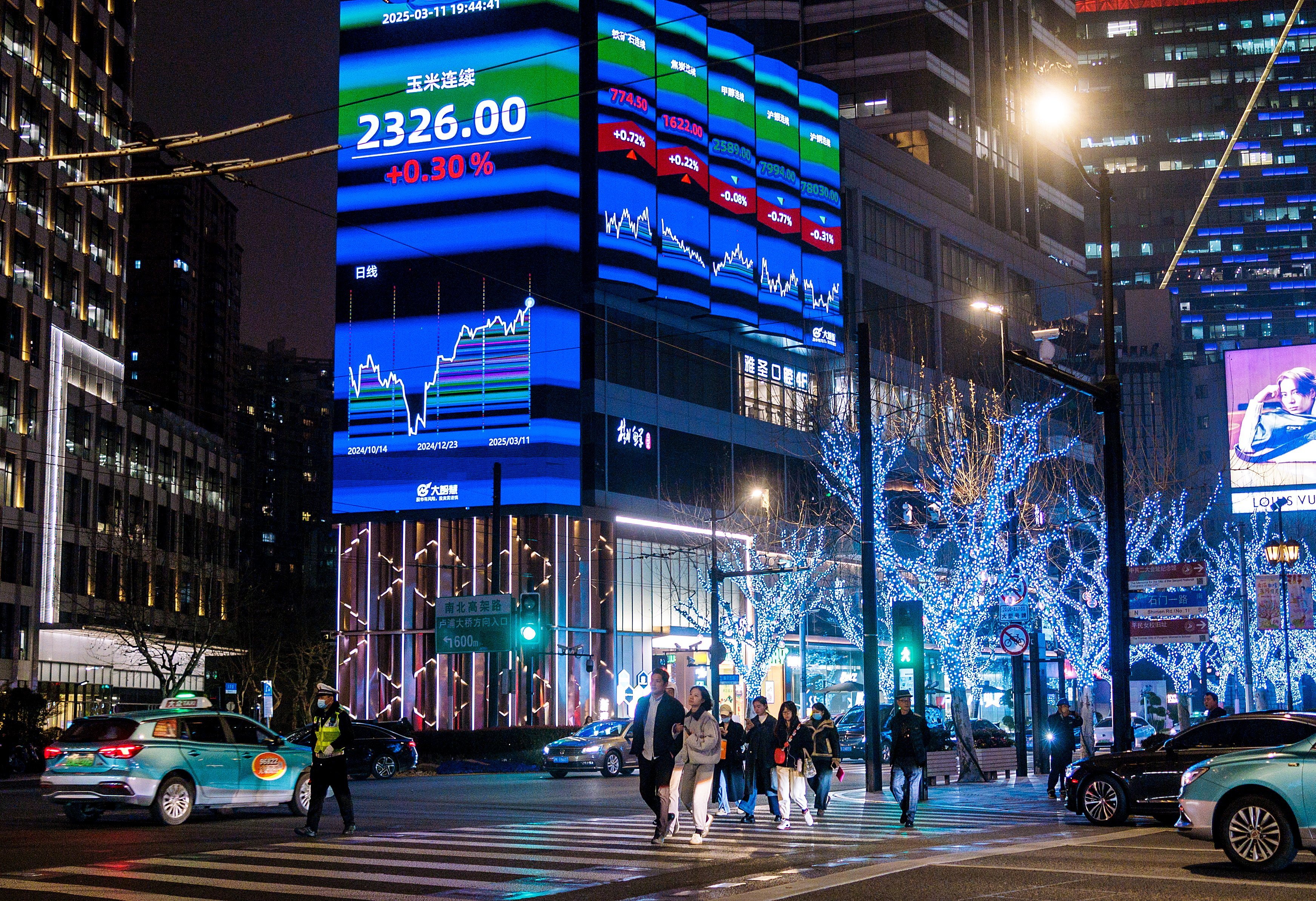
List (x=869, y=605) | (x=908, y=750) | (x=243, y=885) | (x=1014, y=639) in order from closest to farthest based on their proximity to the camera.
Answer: (x=243, y=885) < (x=908, y=750) < (x=869, y=605) < (x=1014, y=639)

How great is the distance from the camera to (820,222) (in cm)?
7525

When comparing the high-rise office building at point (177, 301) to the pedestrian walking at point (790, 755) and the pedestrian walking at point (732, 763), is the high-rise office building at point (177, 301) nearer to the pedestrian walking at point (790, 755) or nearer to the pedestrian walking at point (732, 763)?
the pedestrian walking at point (732, 763)

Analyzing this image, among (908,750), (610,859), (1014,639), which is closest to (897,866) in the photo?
(610,859)

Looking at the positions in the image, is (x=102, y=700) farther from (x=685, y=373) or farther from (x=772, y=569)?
(x=772, y=569)

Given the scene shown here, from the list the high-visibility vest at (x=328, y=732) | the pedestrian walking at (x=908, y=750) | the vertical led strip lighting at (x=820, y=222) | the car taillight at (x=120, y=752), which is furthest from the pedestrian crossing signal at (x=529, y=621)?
the vertical led strip lighting at (x=820, y=222)

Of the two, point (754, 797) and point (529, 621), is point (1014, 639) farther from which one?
point (529, 621)

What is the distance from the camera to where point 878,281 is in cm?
8206

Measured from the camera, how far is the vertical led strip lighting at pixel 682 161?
65.4 m

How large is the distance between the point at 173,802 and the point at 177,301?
144 m

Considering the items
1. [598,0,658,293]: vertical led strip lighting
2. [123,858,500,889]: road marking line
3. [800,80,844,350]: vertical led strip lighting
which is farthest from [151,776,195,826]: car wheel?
[800,80,844,350]: vertical led strip lighting

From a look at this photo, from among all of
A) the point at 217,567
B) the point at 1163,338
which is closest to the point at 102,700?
the point at 217,567

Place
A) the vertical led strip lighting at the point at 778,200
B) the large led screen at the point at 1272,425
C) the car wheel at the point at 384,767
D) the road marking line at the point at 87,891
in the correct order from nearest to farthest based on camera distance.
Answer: the road marking line at the point at 87,891 < the car wheel at the point at 384,767 < the large led screen at the point at 1272,425 < the vertical led strip lighting at the point at 778,200

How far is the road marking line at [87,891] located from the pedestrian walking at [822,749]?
1148 cm

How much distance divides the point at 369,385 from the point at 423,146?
10.7m
